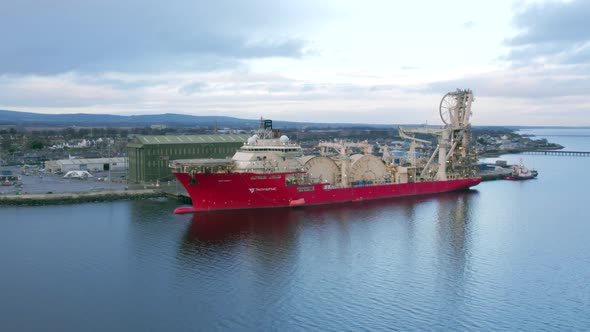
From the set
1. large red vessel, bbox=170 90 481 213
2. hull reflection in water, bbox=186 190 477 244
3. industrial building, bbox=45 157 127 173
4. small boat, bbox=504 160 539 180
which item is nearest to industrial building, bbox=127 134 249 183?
industrial building, bbox=45 157 127 173

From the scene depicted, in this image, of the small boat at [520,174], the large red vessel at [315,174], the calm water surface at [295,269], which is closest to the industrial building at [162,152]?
the calm water surface at [295,269]

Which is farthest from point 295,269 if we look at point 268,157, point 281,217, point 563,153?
point 563,153

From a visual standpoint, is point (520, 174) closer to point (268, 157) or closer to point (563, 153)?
point (268, 157)

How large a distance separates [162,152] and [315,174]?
42.0 feet

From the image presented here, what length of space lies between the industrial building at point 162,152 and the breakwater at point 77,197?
3.76 metres

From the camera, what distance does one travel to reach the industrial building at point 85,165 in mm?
42250

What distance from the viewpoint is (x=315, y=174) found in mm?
28891

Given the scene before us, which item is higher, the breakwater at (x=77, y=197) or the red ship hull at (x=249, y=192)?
the red ship hull at (x=249, y=192)

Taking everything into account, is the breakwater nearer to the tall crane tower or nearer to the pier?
the tall crane tower

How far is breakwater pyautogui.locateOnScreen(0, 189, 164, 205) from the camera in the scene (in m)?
28.6

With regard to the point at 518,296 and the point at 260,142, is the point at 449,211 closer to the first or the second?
the point at 260,142

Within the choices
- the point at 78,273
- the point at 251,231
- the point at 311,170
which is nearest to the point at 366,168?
the point at 311,170

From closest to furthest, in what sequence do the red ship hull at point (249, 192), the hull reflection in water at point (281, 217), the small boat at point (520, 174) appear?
the hull reflection in water at point (281, 217) < the red ship hull at point (249, 192) < the small boat at point (520, 174)

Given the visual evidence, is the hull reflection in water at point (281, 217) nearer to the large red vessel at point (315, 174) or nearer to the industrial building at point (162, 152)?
the large red vessel at point (315, 174)
